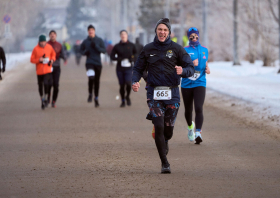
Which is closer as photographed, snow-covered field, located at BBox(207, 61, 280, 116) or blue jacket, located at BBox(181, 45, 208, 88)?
blue jacket, located at BBox(181, 45, 208, 88)

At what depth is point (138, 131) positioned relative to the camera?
10.9 metres

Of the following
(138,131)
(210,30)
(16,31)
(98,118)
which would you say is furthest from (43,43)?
(16,31)

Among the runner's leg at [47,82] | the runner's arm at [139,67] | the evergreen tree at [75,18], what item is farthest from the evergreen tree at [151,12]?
the evergreen tree at [75,18]

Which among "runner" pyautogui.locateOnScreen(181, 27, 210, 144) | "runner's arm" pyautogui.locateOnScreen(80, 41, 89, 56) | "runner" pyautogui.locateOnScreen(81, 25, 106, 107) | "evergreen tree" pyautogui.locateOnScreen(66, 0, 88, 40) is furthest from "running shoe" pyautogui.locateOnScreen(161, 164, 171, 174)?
"evergreen tree" pyautogui.locateOnScreen(66, 0, 88, 40)

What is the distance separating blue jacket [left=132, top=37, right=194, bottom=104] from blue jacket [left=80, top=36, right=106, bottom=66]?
7.88 meters

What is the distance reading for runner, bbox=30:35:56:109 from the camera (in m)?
14.4

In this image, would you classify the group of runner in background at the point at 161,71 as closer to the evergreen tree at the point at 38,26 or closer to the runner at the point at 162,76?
the runner at the point at 162,76

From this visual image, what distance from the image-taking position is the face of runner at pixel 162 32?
7.03 metres

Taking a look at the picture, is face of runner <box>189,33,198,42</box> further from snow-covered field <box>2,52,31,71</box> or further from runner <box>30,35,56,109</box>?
snow-covered field <box>2,52,31,71</box>

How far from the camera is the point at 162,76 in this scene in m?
7.17

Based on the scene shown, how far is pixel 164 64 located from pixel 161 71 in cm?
9

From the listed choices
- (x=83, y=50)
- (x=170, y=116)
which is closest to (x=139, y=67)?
(x=170, y=116)

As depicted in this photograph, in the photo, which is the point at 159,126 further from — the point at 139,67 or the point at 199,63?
the point at 199,63

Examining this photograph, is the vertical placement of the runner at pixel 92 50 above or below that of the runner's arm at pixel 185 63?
below
